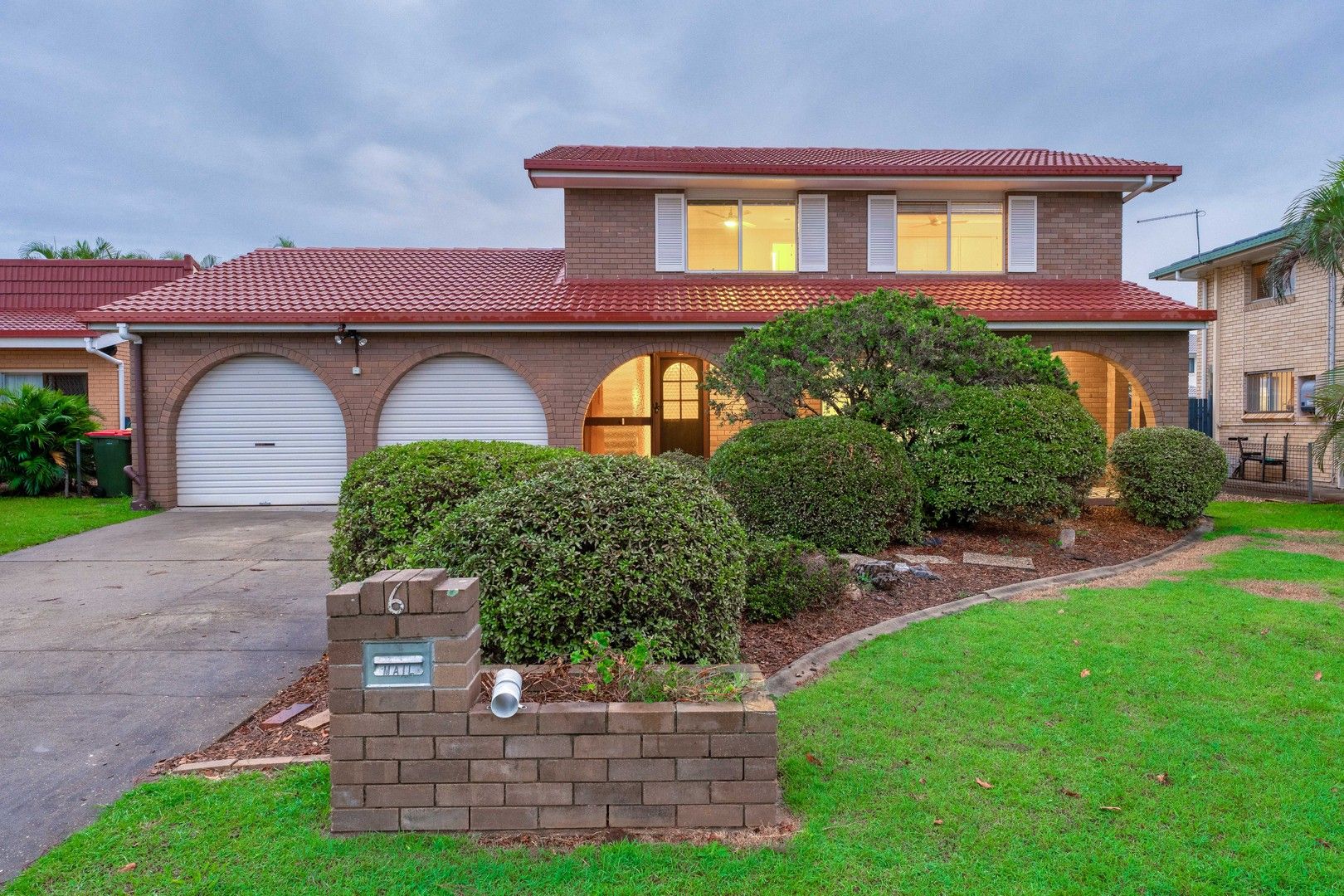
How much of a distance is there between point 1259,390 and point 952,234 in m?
9.55

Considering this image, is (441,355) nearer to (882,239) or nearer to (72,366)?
(882,239)

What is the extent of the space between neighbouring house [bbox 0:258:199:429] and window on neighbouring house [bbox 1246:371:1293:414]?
79.1 feet

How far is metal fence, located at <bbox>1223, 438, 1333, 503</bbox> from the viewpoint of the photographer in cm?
1416

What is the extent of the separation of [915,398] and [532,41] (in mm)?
17962

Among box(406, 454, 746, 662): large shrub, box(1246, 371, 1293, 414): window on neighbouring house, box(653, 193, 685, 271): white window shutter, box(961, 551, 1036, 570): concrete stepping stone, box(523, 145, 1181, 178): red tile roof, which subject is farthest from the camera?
box(1246, 371, 1293, 414): window on neighbouring house

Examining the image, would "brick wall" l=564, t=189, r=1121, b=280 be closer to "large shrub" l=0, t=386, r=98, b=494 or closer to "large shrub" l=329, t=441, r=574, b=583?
"large shrub" l=329, t=441, r=574, b=583

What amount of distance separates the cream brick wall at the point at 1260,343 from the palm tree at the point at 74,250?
115 feet

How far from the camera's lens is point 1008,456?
758 cm

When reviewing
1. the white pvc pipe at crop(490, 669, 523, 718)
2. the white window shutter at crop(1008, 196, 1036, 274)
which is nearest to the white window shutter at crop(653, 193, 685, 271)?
the white window shutter at crop(1008, 196, 1036, 274)

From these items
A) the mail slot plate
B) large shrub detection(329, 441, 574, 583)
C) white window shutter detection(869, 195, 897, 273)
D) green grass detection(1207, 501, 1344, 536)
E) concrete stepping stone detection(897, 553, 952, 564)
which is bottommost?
green grass detection(1207, 501, 1344, 536)

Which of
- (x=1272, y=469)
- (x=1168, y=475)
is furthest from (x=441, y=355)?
(x=1272, y=469)

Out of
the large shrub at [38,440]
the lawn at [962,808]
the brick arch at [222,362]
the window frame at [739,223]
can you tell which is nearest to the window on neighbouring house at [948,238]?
the window frame at [739,223]

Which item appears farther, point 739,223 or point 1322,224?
point 739,223

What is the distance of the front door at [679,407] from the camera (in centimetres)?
1530
